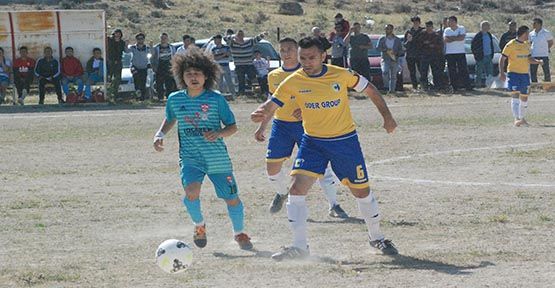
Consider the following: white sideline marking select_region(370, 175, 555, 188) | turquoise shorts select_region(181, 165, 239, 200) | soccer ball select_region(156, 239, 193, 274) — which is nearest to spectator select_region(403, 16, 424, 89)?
white sideline marking select_region(370, 175, 555, 188)

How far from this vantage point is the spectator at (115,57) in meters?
27.9

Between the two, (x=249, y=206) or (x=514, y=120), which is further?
(x=514, y=120)

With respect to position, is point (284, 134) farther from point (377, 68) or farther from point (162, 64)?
point (377, 68)

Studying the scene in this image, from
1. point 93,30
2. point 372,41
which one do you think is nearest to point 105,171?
point 93,30

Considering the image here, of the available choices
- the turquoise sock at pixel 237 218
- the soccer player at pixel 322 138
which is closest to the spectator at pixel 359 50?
the turquoise sock at pixel 237 218

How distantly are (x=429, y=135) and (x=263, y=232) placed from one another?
910 centimetres

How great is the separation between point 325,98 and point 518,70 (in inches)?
485

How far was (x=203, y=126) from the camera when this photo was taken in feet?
32.1

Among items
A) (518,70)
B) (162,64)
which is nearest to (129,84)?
(162,64)

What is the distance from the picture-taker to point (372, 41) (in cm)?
2947

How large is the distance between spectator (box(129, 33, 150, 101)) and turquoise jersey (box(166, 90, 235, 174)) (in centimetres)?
1770

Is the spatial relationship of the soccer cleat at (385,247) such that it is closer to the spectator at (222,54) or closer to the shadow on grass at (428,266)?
the shadow on grass at (428,266)

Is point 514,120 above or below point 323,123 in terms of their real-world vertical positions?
below

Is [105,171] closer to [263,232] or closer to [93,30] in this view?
[263,232]
